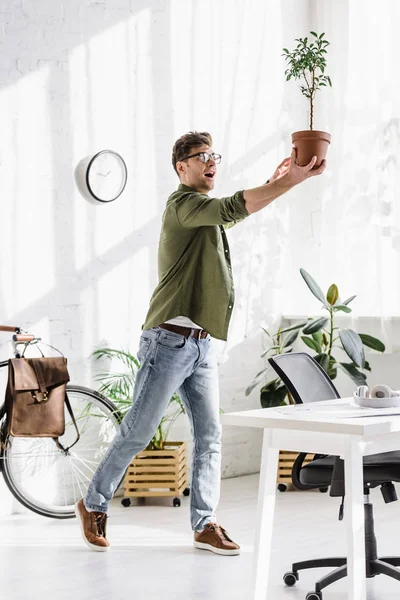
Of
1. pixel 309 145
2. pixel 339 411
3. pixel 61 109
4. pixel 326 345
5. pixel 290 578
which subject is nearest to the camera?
pixel 339 411

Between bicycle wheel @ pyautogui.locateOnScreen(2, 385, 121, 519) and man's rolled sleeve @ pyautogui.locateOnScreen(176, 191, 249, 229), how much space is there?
1302 mm

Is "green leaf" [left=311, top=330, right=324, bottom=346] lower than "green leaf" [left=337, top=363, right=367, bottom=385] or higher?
higher

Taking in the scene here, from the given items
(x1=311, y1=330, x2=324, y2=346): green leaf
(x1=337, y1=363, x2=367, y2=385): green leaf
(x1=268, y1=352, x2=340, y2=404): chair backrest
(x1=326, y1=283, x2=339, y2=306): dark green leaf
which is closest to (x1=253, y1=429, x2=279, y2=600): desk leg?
(x1=268, y1=352, x2=340, y2=404): chair backrest

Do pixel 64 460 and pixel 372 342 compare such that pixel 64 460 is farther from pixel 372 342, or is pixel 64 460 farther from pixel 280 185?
pixel 280 185

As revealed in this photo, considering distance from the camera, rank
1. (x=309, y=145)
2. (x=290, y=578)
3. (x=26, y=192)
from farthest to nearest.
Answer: (x=26, y=192) < (x=290, y=578) < (x=309, y=145)

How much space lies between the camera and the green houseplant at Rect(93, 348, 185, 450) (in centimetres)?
462

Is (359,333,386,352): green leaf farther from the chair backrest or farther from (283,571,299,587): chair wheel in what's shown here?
(283,571,299,587): chair wheel

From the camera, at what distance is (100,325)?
471cm

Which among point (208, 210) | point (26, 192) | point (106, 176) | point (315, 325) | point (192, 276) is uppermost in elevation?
point (106, 176)

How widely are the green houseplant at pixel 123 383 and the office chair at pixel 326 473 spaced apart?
1.44 meters

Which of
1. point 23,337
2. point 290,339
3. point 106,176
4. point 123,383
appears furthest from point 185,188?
point 290,339

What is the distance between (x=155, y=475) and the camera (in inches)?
182

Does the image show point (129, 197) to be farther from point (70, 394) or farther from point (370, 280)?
point (370, 280)

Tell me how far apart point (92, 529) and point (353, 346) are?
182 centimetres
